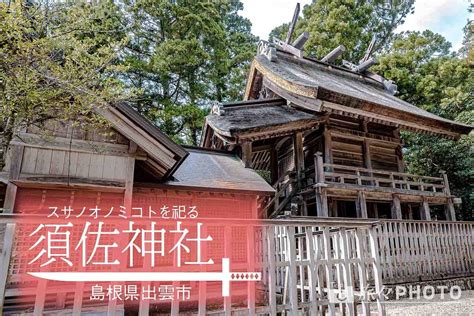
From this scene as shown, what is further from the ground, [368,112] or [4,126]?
[368,112]

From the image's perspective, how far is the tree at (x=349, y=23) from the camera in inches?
856

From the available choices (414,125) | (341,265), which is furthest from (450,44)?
(341,265)

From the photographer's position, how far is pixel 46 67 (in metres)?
3.97

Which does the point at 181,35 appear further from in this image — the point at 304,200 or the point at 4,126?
the point at 4,126

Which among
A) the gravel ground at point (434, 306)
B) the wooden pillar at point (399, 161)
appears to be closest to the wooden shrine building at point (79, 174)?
the gravel ground at point (434, 306)

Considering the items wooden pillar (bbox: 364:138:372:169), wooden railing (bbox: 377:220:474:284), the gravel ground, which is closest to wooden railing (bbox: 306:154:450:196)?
wooden pillar (bbox: 364:138:372:169)

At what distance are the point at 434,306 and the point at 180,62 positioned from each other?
51.5 ft

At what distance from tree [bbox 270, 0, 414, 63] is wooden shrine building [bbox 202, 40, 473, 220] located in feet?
29.6

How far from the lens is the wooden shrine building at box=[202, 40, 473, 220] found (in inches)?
397

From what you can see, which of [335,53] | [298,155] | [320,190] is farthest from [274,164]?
[335,53]

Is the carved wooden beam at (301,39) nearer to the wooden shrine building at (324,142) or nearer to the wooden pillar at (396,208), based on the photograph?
the wooden shrine building at (324,142)

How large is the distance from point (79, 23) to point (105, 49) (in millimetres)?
617

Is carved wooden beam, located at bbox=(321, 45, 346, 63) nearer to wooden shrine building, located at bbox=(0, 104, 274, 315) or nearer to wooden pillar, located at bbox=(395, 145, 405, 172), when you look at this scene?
wooden pillar, located at bbox=(395, 145, 405, 172)

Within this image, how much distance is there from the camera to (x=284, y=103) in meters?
13.2
